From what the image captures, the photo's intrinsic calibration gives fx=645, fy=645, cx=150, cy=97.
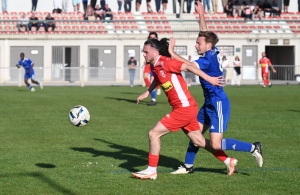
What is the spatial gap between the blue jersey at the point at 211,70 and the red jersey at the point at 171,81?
0.91ft

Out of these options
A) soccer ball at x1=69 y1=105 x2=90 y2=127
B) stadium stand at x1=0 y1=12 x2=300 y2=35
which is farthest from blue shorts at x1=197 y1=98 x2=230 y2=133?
stadium stand at x1=0 y1=12 x2=300 y2=35

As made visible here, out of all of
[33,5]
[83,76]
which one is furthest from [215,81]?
[33,5]

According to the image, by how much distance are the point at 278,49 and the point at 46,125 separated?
36810 millimetres

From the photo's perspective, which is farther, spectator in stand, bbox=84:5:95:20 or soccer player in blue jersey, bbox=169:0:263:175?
spectator in stand, bbox=84:5:95:20

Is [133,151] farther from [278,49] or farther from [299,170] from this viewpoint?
[278,49]

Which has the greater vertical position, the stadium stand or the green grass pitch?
the stadium stand

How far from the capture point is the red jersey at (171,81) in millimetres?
8734

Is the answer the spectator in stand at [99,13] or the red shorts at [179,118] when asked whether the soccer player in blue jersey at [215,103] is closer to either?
the red shorts at [179,118]

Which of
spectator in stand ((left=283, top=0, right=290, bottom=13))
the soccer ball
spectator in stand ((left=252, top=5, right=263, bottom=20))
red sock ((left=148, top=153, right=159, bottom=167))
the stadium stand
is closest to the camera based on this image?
red sock ((left=148, top=153, right=159, bottom=167))

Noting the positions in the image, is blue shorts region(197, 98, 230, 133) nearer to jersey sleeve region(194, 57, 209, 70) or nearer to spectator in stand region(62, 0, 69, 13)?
jersey sleeve region(194, 57, 209, 70)

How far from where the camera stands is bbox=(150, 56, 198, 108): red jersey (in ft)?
28.7

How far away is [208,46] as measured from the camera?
889 cm

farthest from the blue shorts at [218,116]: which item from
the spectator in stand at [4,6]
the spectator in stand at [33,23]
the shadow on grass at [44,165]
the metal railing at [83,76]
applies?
the spectator in stand at [4,6]

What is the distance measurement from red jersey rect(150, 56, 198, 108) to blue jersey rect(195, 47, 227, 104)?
0.91 feet
